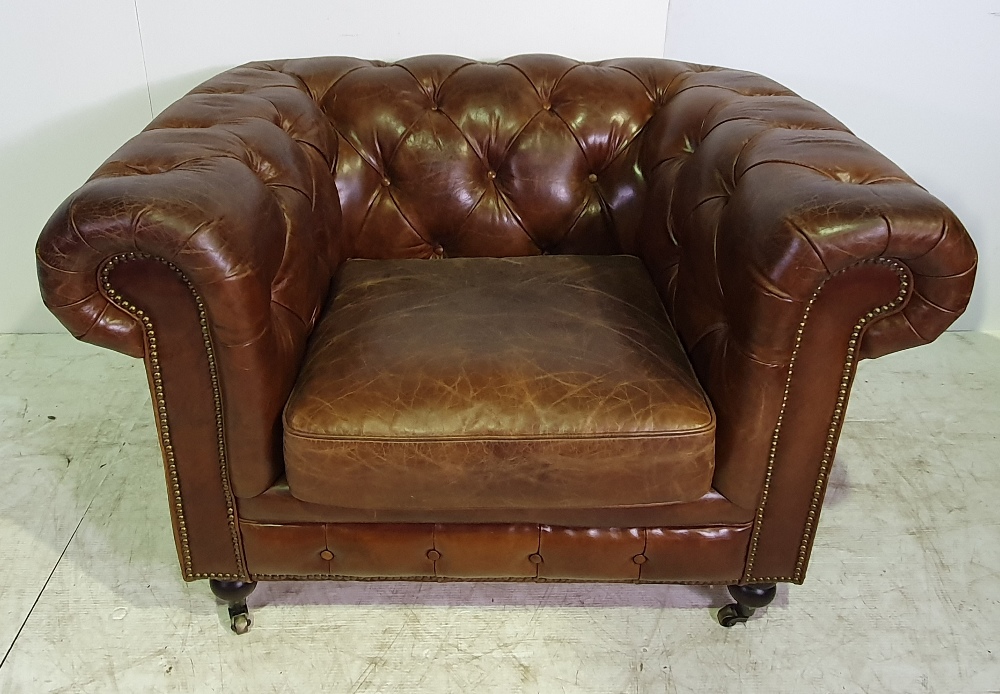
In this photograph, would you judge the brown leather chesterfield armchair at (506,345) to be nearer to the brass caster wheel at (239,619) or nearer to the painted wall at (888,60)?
the brass caster wheel at (239,619)

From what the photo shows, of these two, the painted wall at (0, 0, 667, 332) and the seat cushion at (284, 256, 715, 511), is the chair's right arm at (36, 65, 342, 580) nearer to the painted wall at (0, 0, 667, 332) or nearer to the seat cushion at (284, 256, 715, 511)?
the seat cushion at (284, 256, 715, 511)

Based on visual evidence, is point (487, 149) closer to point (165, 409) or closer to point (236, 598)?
point (165, 409)

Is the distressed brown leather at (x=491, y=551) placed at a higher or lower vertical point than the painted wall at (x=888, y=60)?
lower

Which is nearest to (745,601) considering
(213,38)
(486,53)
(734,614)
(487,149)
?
(734,614)

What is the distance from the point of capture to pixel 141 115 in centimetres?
191

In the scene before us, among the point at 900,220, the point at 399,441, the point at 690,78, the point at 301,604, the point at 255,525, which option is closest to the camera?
the point at 900,220

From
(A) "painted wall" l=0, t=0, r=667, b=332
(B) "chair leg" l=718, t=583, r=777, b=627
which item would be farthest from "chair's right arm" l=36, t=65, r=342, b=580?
(B) "chair leg" l=718, t=583, r=777, b=627

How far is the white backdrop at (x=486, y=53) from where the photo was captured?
1.81 metres

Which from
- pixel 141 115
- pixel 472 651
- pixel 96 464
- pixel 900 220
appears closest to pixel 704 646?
pixel 472 651

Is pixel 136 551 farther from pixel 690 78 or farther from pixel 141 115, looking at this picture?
pixel 690 78

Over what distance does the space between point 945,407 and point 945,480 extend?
29 centimetres

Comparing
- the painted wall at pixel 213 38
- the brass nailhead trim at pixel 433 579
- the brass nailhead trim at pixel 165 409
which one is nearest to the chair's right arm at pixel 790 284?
the brass nailhead trim at pixel 433 579

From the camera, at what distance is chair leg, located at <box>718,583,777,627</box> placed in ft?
4.38

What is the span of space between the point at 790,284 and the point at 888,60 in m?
1.23
